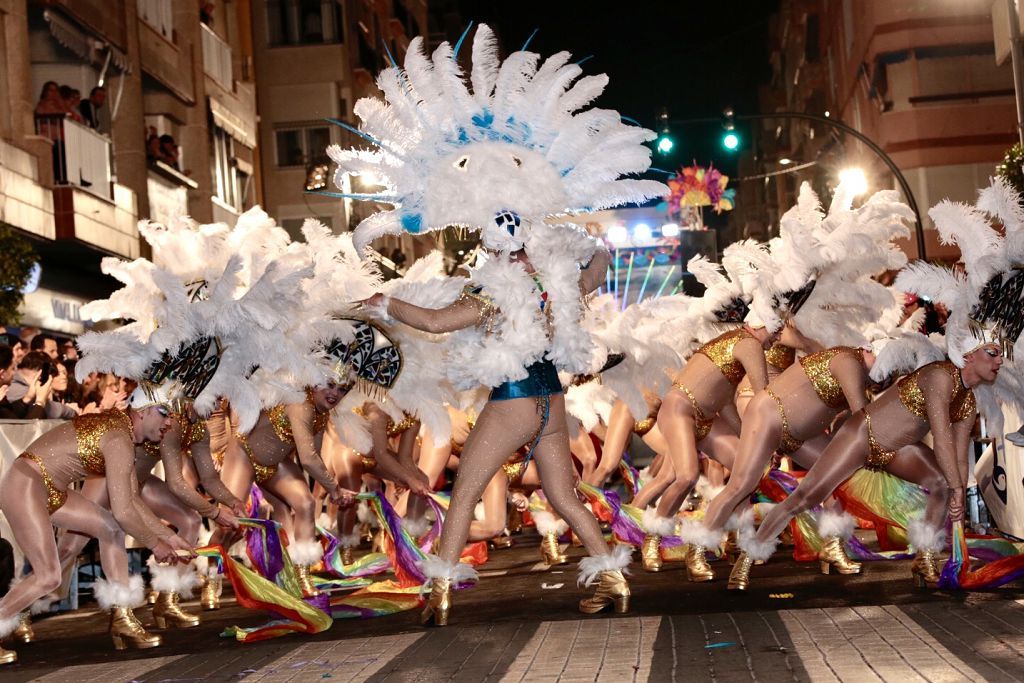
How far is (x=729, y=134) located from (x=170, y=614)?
1443 centimetres

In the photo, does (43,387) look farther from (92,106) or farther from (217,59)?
(217,59)

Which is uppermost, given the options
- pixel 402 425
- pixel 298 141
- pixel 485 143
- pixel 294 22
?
pixel 294 22

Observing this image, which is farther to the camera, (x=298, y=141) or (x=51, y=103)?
(x=298, y=141)

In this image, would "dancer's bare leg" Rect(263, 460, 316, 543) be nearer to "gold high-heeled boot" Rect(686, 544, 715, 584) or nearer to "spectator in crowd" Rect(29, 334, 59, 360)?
"gold high-heeled boot" Rect(686, 544, 715, 584)

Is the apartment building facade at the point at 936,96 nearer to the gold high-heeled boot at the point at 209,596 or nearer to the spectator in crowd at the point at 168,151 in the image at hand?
the spectator in crowd at the point at 168,151

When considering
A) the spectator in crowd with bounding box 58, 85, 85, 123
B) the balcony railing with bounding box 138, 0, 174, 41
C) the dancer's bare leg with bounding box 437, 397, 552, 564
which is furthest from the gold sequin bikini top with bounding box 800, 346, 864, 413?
the balcony railing with bounding box 138, 0, 174, 41

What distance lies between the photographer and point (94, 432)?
744cm

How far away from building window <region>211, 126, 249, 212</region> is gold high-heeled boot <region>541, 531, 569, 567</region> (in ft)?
59.5

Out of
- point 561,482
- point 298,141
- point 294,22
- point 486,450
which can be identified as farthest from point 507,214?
point 294,22

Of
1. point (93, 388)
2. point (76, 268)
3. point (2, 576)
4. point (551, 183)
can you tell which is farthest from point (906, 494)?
point (76, 268)

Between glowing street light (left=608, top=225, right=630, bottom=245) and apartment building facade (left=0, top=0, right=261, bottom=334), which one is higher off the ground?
apartment building facade (left=0, top=0, right=261, bottom=334)

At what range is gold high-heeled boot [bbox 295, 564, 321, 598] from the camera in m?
9.20

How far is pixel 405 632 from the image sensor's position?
6.93 meters

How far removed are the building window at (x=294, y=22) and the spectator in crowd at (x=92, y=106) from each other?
53.9 feet
